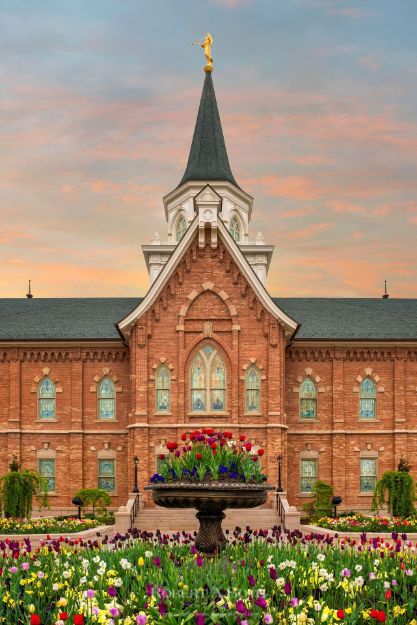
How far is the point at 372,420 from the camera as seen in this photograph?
43062mm

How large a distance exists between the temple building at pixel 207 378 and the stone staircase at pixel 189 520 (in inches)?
94.1

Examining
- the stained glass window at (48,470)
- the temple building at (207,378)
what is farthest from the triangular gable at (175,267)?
the stained glass window at (48,470)

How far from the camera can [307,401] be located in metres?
43.1


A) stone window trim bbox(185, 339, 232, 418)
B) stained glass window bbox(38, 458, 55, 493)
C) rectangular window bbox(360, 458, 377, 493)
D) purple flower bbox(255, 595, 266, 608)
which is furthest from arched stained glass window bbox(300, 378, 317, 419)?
purple flower bbox(255, 595, 266, 608)

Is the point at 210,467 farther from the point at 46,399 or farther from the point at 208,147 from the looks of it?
the point at 208,147

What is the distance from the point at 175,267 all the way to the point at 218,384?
5224 millimetres

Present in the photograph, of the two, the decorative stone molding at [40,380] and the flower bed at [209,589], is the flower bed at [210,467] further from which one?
the decorative stone molding at [40,380]

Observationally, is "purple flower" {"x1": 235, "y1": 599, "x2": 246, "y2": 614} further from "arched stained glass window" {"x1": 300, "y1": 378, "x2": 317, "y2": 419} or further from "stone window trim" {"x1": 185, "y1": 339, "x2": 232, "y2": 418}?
"arched stained glass window" {"x1": 300, "y1": 378, "x2": 317, "y2": 419}

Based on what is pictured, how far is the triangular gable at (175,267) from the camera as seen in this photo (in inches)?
1542

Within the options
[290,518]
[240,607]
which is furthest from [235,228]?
[240,607]

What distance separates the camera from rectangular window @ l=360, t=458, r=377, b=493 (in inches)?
1687

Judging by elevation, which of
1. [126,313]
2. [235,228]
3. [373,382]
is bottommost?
[373,382]

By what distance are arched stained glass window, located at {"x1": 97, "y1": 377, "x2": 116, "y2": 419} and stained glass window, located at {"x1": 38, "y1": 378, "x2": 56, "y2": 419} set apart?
2.11m

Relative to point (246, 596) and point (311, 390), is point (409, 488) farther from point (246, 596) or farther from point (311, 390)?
point (246, 596)
